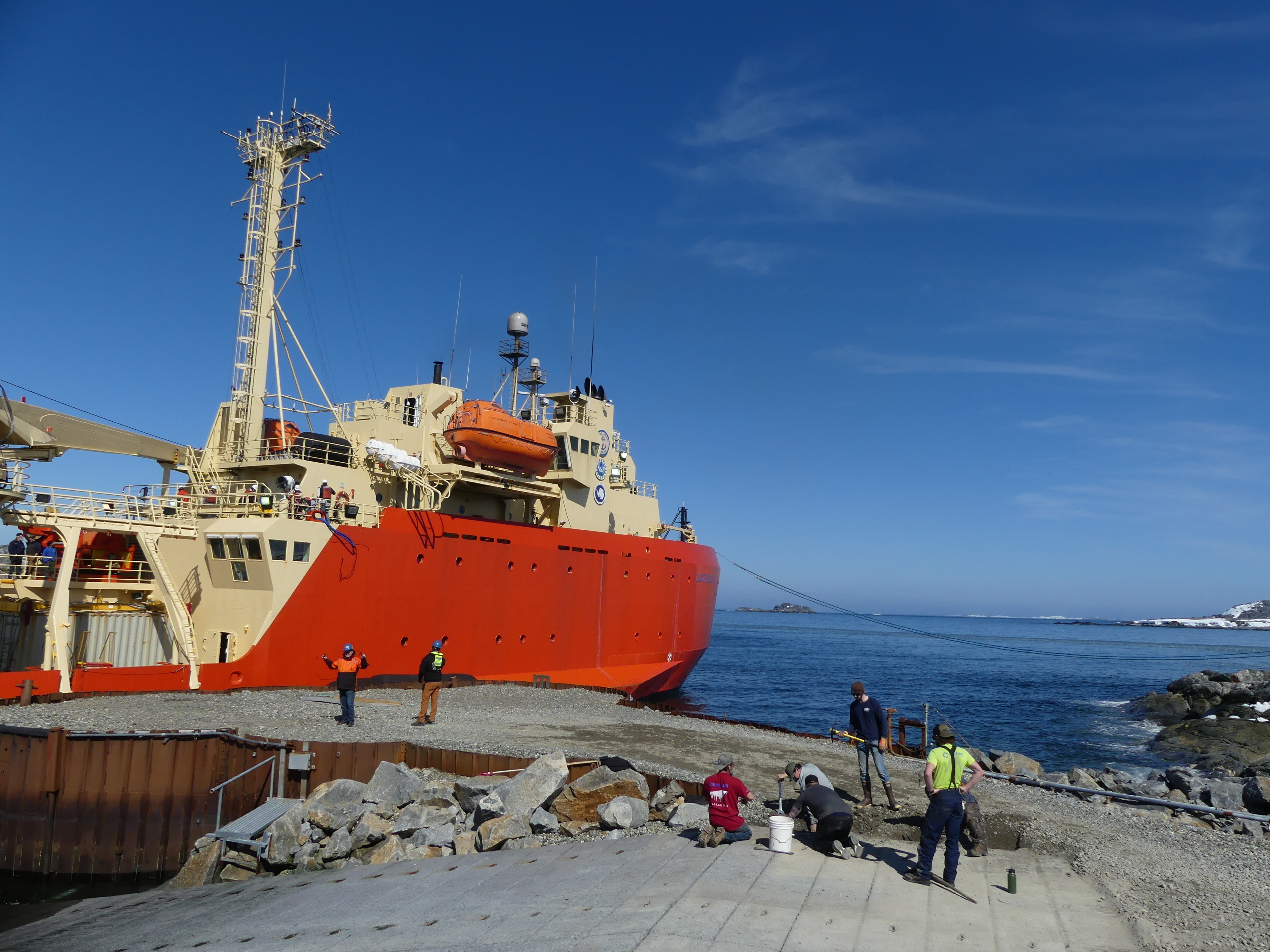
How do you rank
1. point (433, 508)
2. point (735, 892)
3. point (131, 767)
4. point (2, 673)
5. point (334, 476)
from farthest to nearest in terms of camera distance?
point (433, 508), point (334, 476), point (2, 673), point (131, 767), point (735, 892)

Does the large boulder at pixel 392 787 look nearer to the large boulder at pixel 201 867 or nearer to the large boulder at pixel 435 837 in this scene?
the large boulder at pixel 435 837

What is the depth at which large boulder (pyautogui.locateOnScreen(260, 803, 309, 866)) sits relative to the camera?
10.3 metres

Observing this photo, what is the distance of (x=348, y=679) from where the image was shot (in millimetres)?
14391

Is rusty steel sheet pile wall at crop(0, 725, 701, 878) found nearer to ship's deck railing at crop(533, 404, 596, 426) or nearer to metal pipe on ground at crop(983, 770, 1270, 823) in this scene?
metal pipe on ground at crop(983, 770, 1270, 823)

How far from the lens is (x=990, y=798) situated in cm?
1106

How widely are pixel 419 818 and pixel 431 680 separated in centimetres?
424

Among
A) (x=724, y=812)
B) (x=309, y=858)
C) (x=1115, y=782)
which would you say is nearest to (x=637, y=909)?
(x=724, y=812)

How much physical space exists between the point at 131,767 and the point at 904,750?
1302cm

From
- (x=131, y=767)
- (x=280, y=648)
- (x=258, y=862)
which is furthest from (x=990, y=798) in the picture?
(x=280, y=648)

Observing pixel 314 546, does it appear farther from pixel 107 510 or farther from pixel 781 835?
pixel 781 835

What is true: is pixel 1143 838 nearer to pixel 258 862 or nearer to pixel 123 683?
pixel 258 862

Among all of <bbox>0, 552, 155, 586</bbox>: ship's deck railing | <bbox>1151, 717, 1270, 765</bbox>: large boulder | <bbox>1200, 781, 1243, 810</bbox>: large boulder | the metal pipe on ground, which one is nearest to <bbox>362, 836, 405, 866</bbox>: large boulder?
the metal pipe on ground

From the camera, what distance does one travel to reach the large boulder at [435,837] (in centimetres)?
1012

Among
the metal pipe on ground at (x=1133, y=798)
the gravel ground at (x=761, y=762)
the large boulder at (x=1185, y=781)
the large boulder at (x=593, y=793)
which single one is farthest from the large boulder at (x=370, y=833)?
the large boulder at (x=1185, y=781)
